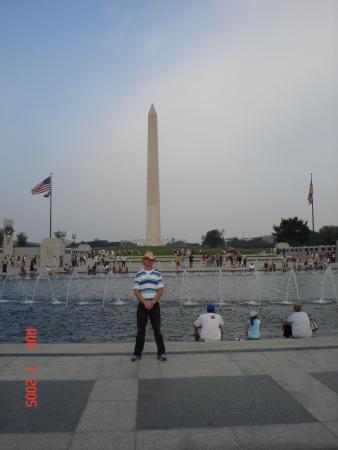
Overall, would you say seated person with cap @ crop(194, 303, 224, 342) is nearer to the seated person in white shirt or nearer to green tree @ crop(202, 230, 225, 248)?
the seated person in white shirt

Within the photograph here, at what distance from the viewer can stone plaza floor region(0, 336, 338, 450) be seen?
3783 millimetres

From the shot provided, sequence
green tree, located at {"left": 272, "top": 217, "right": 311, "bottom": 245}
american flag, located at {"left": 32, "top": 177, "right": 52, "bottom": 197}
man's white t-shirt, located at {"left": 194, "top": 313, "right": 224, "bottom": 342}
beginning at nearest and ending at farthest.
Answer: man's white t-shirt, located at {"left": 194, "top": 313, "right": 224, "bottom": 342} < american flag, located at {"left": 32, "top": 177, "right": 52, "bottom": 197} < green tree, located at {"left": 272, "top": 217, "right": 311, "bottom": 245}

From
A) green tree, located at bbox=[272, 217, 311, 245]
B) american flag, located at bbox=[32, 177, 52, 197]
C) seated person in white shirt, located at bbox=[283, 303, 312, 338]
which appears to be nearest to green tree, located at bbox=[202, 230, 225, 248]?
green tree, located at bbox=[272, 217, 311, 245]

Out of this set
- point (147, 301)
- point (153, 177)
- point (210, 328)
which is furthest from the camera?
point (153, 177)

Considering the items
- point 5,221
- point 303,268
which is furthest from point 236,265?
point 5,221

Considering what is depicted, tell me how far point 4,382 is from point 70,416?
4.87ft

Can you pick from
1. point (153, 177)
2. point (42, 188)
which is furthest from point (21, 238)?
point (42, 188)

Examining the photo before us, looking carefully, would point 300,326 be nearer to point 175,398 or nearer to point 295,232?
point 175,398

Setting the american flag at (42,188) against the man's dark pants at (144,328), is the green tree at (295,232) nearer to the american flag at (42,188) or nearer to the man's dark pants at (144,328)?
the american flag at (42,188)

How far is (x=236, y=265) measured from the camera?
42.1 m

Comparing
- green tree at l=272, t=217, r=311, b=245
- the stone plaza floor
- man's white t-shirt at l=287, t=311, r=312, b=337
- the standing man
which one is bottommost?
the stone plaza floor

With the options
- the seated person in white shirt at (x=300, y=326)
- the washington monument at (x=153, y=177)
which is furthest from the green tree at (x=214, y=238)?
the seated person in white shirt at (x=300, y=326)

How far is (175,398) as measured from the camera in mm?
4762

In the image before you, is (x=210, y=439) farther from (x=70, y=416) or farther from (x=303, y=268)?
(x=303, y=268)
